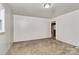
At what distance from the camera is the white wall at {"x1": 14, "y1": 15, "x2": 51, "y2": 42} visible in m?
5.56

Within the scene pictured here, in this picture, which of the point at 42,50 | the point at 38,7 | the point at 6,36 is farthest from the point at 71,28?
the point at 6,36

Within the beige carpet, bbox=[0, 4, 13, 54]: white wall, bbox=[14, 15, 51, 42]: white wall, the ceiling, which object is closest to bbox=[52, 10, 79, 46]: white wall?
the ceiling

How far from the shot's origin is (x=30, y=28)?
6246mm

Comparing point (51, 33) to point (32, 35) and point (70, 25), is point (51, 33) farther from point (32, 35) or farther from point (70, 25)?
point (70, 25)

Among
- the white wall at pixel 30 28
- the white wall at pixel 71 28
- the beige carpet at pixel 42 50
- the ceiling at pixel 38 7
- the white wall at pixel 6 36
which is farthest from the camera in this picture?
the white wall at pixel 30 28

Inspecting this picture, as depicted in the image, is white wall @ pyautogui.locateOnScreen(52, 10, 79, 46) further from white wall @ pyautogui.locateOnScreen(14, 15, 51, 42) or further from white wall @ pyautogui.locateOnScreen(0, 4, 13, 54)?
white wall @ pyautogui.locateOnScreen(0, 4, 13, 54)

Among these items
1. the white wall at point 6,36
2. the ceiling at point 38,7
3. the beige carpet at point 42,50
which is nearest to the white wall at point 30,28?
the ceiling at point 38,7

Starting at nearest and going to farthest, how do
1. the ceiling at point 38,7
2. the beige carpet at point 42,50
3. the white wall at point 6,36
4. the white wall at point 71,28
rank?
the white wall at point 6,36 → the ceiling at point 38,7 → the beige carpet at point 42,50 → the white wall at point 71,28

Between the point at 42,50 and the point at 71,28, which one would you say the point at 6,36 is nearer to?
the point at 42,50

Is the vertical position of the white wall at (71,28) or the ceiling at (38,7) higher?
the ceiling at (38,7)

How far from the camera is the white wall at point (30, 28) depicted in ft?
18.3

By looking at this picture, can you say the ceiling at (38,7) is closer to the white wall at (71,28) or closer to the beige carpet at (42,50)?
the white wall at (71,28)
